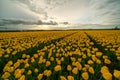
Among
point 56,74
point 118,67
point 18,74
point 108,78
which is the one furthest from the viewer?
point 118,67

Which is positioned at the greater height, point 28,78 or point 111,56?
point 28,78

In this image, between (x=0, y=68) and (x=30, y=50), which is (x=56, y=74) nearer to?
(x=0, y=68)

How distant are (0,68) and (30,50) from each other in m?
3.41

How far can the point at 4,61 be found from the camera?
24.3 feet

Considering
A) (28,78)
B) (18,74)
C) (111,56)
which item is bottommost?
(111,56)

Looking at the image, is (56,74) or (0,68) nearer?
(56,74)

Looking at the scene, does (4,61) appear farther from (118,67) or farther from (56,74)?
(118,67)

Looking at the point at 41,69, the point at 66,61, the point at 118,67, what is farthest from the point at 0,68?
the point at 118,67

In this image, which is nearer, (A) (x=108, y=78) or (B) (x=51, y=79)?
(A) (x=108, y=78)

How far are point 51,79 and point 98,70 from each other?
174cm

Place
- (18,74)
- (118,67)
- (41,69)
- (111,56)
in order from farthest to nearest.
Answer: (111,56), (118,67), (41,69), (18,74)

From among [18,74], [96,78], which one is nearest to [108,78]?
[96,78]

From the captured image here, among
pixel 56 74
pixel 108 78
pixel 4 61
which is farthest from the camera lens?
pixel 4 61

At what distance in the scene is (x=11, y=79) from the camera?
4250mm
